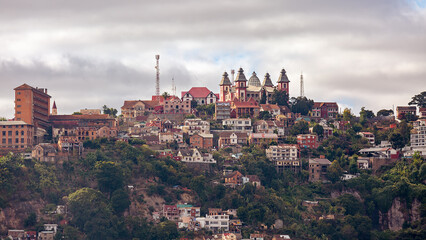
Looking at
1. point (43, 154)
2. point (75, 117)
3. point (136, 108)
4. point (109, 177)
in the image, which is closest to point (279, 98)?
point (136, 108)

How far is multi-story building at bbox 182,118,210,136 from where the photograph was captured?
125688 mm

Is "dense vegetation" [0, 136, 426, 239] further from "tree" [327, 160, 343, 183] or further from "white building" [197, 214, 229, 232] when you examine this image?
"white building" [197, 214, 229, 232]

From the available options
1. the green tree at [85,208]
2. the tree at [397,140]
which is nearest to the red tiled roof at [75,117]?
the green tree at [85,208]

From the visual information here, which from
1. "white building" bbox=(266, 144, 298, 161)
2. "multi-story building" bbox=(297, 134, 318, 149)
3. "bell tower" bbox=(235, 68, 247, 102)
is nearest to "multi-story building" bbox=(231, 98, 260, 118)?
"bell tower" bbox=(235, 68, 247, 102)

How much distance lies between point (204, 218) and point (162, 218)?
4.67 metres

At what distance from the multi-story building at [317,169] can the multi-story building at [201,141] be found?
45.0ft

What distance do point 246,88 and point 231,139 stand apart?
21122 mm

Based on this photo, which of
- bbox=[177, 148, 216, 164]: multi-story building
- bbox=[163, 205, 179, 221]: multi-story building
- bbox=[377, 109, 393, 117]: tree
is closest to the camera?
bbox=[163, 205, 179, 221]: multi-story building

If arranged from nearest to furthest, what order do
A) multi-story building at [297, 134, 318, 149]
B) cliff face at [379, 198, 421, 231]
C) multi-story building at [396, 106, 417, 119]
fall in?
cliff face at [379, 198, 421, 231] → multi-story building at [297, 134, 318, 149] → multi-story building at [396, 106, 417, 119]

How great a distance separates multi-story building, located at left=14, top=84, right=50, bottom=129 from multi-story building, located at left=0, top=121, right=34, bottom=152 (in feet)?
10.2

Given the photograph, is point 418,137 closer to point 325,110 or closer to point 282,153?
point 282,153

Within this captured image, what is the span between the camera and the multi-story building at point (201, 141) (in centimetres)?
12094

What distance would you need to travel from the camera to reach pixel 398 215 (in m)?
110

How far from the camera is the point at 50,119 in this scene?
123688mm
